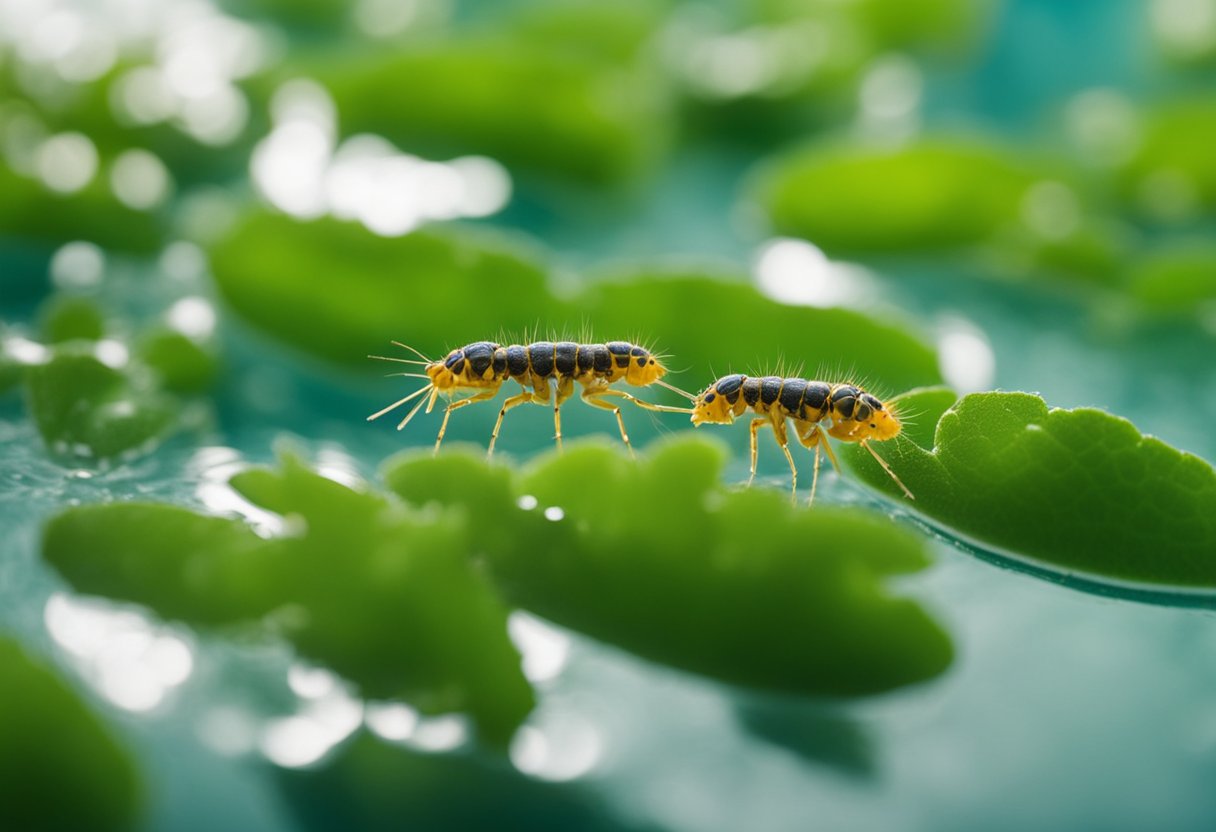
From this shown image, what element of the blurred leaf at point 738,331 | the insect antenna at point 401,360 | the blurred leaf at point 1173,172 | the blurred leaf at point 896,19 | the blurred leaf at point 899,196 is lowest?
the insect antenna at point 401,360

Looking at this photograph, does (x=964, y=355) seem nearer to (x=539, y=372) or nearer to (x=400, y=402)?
(x=539, y=372)

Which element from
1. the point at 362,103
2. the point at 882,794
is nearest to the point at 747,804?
the point at 882,794

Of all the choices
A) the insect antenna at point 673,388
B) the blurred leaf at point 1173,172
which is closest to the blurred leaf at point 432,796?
the insect antenna at point 673,388

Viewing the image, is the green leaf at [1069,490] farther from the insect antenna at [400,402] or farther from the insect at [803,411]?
the insect antenna at [400,402]

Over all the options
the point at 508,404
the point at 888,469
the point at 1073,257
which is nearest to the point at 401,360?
the point at 508,404

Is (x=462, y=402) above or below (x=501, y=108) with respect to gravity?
below

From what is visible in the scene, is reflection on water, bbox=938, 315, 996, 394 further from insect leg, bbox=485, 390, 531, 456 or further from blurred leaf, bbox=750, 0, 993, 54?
blurred leaf, bbox=750, 0, 993, 54
